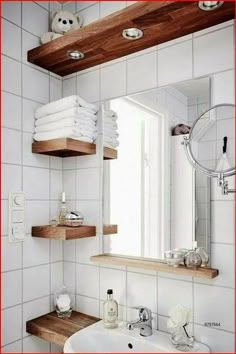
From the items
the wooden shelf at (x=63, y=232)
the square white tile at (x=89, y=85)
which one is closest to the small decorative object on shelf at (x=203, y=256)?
the wooden shelf at (x=63, y=232)

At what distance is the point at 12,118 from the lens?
1.54 metres

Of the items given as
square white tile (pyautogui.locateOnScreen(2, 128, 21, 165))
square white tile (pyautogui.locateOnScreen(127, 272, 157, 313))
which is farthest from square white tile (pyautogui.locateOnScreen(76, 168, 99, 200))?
square white tile (pyautogui.locateOnScreen(127, 272, 157, 313))

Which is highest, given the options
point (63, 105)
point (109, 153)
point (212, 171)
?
point (63, 105)

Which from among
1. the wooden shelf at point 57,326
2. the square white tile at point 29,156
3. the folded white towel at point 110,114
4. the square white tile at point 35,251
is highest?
the folded white towel at point 110,114

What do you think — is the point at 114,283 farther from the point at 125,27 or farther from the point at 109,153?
the point at 125,27

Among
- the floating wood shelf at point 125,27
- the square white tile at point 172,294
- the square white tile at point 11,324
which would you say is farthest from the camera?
the square white tile at point 11,324

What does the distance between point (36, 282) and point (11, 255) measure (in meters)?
0.22

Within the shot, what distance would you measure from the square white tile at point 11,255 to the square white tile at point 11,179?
227mm

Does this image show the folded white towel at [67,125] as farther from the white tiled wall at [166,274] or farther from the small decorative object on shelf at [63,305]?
the small decorative object on shelf at [63,305]

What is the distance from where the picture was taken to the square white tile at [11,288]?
1.45 m

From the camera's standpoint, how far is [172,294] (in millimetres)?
1355

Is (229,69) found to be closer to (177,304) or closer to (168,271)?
(168,271)

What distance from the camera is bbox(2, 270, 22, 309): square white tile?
1453 mm

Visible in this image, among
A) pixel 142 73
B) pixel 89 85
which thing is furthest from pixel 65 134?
pixel 142 73
